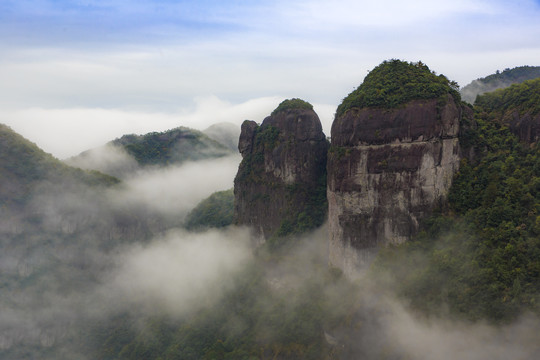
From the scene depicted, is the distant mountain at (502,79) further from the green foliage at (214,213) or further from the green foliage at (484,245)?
the green foliage at (214,213)

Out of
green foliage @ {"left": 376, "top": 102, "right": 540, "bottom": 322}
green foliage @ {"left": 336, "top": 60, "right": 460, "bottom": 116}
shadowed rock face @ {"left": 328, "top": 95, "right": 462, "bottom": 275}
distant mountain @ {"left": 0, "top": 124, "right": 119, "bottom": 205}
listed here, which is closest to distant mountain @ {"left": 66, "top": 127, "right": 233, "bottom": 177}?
distant mountain @ {"left": 0, "top": 124, "right": 119, "bottom": 205}

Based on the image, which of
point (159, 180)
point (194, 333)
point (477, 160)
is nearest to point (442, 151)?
point (477, 160)

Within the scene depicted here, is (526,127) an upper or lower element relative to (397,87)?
lower

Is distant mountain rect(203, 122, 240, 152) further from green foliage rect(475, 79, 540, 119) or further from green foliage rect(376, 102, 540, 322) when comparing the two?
green foliage rect(376, 102, 540, 322)

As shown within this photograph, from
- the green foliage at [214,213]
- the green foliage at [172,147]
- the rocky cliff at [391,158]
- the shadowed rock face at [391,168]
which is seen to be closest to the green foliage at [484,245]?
the shadowed rock face at [391,168]

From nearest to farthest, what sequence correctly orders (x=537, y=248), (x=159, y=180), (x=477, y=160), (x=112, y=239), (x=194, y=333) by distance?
(x=537, y=248)
(x=477, y=160)
(x=194, y=333)
(x=112, y=239)
(x=159, y=180)

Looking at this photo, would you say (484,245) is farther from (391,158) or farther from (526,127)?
(526,127)

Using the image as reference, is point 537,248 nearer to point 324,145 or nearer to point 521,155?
point 521,155

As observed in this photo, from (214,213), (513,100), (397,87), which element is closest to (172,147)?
(214,213)
